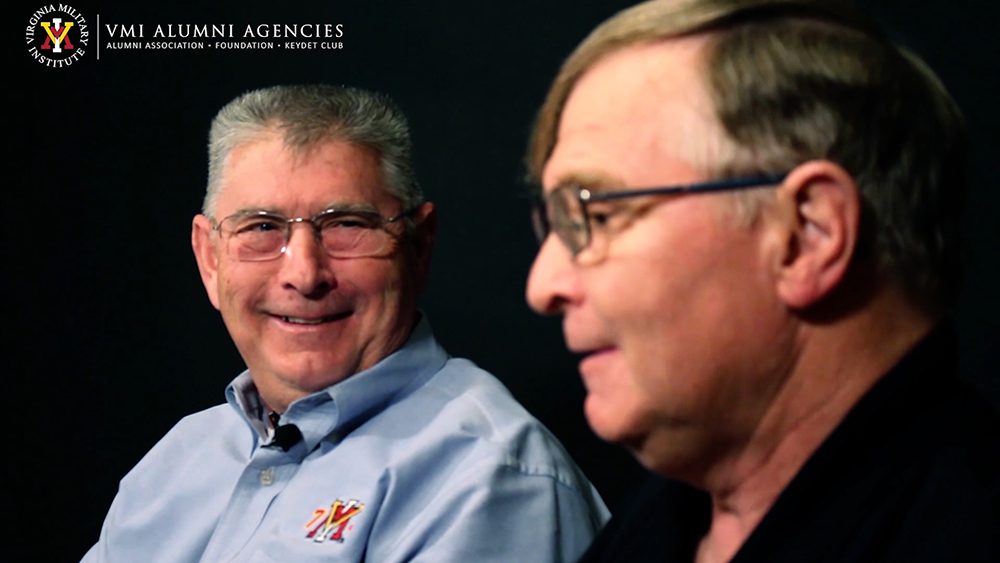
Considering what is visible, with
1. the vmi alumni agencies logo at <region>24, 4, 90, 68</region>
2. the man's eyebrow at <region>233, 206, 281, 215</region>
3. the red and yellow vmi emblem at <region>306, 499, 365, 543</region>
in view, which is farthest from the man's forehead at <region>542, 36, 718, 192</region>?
the vmi alumni agencies logo at <region>24, 4, 90, 68</region>

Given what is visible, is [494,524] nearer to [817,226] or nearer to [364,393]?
[364,393]

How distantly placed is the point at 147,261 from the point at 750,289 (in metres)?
1.99

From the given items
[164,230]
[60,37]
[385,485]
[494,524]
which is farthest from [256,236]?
[60,37]

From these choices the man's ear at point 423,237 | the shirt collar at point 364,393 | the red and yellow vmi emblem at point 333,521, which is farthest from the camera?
the man's ear at point 423,237

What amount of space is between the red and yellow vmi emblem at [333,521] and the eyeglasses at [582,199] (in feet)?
2.54

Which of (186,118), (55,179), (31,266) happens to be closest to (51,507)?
(31,266)

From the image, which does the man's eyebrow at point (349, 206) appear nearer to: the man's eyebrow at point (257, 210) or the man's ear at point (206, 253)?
the man's eyebrow at point (257, 210)

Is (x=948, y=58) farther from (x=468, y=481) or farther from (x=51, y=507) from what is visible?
(x=51, y=507)

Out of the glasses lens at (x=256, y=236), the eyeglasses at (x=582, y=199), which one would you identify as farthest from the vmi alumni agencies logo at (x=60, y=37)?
the eyeglasses at (x=582, y=199)

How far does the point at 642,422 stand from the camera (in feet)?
4.17

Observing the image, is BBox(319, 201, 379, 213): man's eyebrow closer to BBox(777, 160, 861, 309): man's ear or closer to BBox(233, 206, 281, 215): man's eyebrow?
BBox(233, 206, 281, 215): man's eyebrow

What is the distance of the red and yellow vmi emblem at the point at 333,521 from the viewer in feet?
6.38

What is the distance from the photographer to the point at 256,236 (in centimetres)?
217

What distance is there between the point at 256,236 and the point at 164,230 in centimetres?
84
